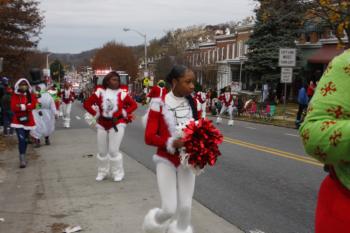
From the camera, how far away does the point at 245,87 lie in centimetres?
5534

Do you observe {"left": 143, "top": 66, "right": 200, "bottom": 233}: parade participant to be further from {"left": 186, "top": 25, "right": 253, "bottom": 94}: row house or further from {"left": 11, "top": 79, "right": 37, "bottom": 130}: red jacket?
{"left": 186, "top": 25, "right": 253, "bottom": 94}: row house

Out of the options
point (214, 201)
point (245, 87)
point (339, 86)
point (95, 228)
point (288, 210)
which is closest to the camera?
point (339, 86)

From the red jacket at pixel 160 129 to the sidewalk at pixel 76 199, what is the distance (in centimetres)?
152

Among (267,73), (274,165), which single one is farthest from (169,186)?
(267,73)

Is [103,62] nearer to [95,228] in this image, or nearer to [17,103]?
[17,103]

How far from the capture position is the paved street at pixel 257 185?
6.64 m

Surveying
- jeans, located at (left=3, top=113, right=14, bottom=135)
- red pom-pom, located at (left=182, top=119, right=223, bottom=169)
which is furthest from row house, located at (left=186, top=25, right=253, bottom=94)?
red pom-pom, located at (left=182, top=119, right=223, bottom=169)

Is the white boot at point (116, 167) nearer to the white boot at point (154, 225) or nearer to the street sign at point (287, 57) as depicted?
the white boot at point (154, 225)

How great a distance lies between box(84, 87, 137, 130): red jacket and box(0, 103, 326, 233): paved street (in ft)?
3.70

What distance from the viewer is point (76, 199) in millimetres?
7863

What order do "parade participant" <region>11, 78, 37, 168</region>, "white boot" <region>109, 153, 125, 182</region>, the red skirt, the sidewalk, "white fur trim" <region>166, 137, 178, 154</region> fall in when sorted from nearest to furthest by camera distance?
1. the red skirt
2. "white fur trim" <region>166, 137, 178, 154</region>
3. the sidewalk
4. "white boot" <region>109, 153, 125, 182</region>
5. "parade participant" <region>11, 78, 37, 168</region>

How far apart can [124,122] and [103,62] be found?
81420 millimetres

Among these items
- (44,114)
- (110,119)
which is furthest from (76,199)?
(44,114)

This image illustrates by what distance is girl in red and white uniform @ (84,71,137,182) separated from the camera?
30.3 feet
